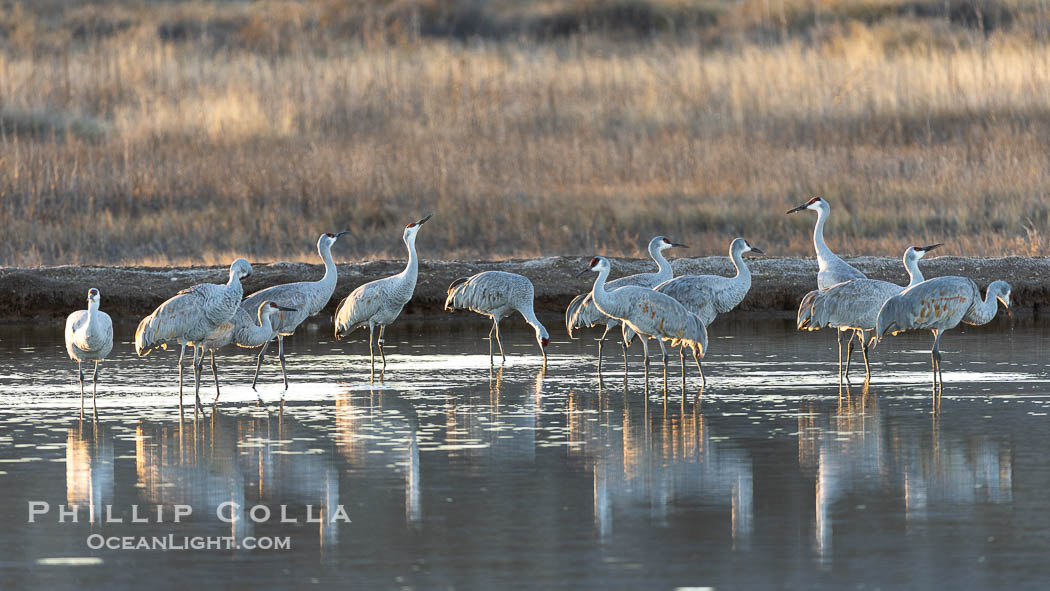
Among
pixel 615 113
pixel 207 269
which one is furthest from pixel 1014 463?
pixel 615 113

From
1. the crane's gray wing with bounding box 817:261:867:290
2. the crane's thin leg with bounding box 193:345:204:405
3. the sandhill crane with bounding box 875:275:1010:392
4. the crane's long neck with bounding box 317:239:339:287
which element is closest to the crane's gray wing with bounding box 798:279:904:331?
the sandhill crane with bounding box 875:275:1010:392

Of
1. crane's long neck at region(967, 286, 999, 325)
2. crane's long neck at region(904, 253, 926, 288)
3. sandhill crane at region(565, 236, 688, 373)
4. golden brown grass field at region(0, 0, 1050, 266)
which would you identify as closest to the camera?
crane's long neck at region(967, 286, 999, 325)

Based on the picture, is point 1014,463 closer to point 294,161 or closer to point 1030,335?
point 1030,335

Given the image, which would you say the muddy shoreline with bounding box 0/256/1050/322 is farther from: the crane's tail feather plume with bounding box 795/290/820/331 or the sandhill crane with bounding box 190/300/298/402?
the sandhill crane with bounding box 190/300/298/402

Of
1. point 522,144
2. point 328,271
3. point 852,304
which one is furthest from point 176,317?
point 522,144

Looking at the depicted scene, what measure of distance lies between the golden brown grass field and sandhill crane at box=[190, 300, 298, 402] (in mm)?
9672

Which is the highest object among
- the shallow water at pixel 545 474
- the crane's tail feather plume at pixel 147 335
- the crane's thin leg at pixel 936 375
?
the crane's tail feather plume at pixel 147 335

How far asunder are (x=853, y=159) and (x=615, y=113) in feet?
13.4

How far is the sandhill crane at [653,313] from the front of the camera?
Answer: 13.8 metres

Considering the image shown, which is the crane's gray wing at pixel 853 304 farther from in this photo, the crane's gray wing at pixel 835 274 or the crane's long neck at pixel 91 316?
the crane's long neck at pixel 91 316

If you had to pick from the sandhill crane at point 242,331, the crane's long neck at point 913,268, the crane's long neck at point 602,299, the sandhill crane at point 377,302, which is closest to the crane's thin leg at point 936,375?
the crane's long neck at point 913,268

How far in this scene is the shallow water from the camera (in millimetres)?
7805

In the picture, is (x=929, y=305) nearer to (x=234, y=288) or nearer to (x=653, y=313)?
(x=653, y=313)

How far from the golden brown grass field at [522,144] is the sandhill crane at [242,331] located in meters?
9.67
